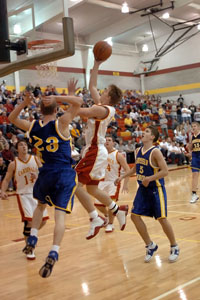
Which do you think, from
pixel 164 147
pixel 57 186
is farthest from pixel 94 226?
pixel 164 147

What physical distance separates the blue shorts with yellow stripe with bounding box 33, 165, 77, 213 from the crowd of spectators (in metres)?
6.97

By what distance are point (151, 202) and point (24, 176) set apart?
1969 millimetres

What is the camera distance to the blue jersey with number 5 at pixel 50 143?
362cm

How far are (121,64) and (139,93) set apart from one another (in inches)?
97.3

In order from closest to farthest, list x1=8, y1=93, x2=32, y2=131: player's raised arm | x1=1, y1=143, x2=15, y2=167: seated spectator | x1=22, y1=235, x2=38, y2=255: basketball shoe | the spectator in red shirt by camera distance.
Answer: x1=22, y1=235, x2=38, y2=255: basketball shoe, x1=8, y1=93, x2=32, y2=131: player's raised arm, x1=1, y1=143, x2=15, y2=167: seated spectator, the spectator in red shirt

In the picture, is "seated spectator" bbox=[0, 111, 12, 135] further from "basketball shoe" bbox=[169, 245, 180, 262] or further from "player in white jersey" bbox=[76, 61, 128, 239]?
"basketball shoe" bbox=[169, 245, 180, 262]

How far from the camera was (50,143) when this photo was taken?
3611 mm

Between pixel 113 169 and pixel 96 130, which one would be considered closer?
pixel 96 130

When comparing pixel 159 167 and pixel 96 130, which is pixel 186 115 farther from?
pixel 96 130

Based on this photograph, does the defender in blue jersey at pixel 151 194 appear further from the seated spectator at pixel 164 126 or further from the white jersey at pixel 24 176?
the seated spectator at pixel 164 126

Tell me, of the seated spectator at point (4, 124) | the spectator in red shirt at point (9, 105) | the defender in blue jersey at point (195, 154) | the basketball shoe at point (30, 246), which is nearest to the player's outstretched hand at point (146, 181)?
the basketball shoe at point (30, 246)

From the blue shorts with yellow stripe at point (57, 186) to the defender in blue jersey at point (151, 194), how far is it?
119 cm

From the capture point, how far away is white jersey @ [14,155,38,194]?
5.54 meters

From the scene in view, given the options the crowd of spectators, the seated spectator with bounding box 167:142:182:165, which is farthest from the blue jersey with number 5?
the seated spectator with bounding box 167:142:182:165
